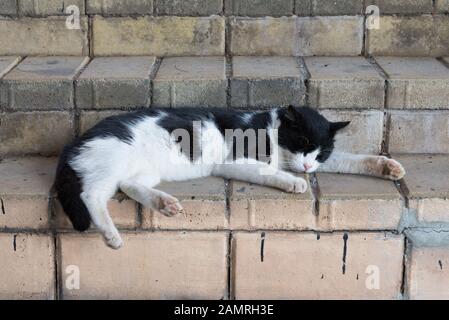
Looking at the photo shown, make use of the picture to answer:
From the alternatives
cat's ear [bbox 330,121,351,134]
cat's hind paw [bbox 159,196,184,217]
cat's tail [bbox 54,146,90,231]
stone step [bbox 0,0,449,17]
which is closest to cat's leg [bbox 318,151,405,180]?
cat's ear [bbox 330,121,351,134]

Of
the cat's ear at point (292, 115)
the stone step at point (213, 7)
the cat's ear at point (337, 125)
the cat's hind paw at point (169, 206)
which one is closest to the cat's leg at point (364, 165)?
the cat's ear at point (337, 125)

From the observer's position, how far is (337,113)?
8.84ft

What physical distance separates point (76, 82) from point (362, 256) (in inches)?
47.9

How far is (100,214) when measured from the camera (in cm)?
226

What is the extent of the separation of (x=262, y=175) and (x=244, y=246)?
249mm

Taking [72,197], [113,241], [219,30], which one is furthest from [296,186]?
[219,30]

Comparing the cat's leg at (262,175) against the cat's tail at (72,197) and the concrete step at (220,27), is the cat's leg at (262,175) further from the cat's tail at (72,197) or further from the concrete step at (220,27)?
the concrete step at (220,27)

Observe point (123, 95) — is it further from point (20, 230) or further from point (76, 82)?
point (20, 230)

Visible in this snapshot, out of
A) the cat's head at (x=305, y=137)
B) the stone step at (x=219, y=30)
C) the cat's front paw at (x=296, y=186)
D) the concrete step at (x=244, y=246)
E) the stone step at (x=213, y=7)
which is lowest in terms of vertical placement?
the concrete step at (x=244, y=246)

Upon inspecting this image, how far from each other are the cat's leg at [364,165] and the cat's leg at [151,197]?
61 centimetres

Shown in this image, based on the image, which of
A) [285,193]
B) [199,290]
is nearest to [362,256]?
[285,193]

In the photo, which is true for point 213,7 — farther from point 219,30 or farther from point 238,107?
point 238,107

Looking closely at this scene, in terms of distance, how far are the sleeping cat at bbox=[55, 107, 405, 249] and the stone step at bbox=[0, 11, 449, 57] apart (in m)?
0.55

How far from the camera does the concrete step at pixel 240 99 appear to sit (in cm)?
267
